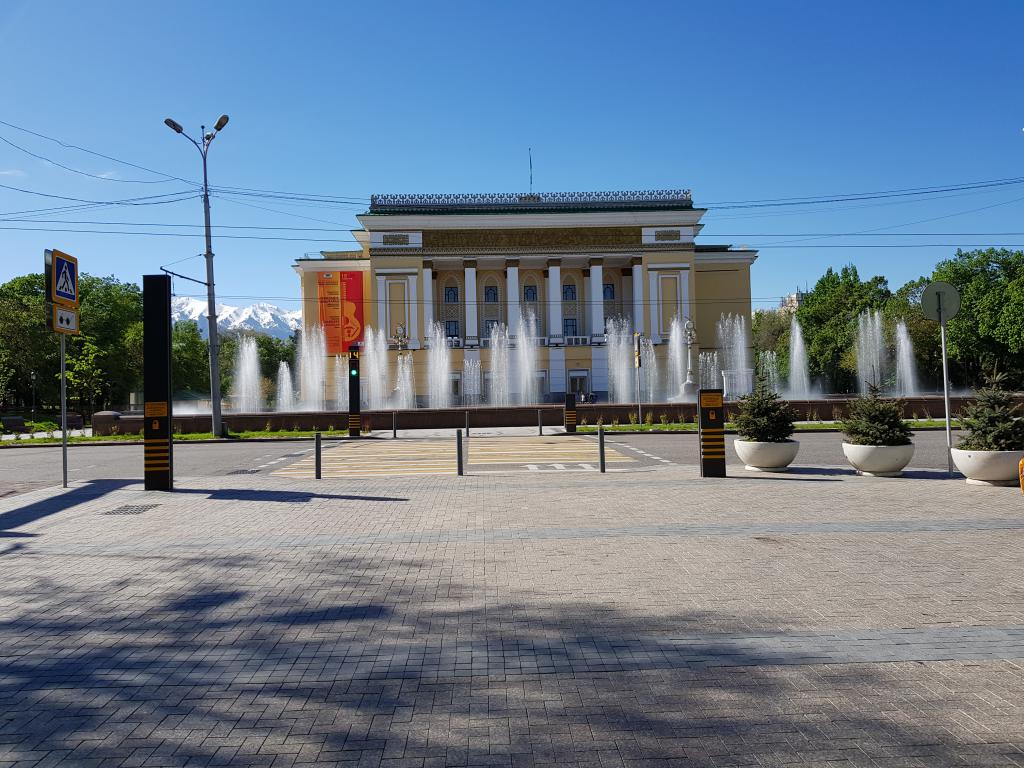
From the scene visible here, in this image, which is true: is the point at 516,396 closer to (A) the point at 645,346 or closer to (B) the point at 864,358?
(A) the point at 645,346

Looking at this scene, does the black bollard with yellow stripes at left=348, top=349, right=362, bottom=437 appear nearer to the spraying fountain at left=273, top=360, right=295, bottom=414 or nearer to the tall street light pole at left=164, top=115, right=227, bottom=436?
the tall street light pole at left=164, top=115, right=227, bottom=436

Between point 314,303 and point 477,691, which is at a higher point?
point 314,303

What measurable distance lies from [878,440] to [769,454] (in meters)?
1.94

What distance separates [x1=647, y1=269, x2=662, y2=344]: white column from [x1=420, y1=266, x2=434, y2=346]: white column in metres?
19.3

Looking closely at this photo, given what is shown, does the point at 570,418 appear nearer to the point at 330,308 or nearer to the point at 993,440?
the point at 993,440

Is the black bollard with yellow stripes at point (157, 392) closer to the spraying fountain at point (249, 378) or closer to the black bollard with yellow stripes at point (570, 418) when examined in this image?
the black bollard with yellow stripes at point (570, 418)

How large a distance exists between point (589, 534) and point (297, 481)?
8.11 m

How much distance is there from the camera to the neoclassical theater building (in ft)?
213

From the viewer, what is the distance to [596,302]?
221 ft

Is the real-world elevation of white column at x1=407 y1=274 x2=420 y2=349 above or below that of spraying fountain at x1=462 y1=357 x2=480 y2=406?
above

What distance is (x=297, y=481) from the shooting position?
15062mm

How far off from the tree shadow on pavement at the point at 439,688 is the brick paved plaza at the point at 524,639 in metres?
0.02

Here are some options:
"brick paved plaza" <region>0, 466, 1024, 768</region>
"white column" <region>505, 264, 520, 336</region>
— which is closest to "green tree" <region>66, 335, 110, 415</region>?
"white column" <region>505, 264, 520, 336</region>

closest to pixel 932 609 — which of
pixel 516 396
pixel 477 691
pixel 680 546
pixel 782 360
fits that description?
pixel 680 546
